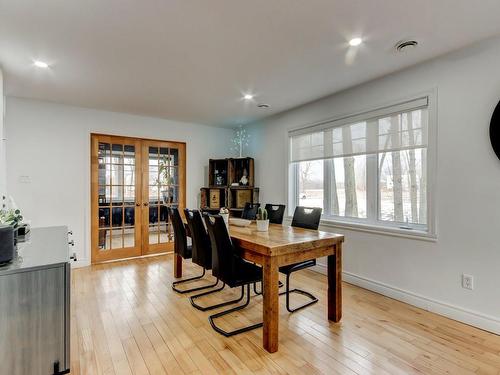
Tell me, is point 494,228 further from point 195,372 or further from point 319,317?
point 195,372

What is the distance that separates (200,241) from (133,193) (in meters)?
2.44

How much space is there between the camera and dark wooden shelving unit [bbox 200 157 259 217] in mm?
5031

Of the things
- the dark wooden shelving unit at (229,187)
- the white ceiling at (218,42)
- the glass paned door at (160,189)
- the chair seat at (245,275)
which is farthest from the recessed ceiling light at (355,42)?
the glass paned door at (160,189)

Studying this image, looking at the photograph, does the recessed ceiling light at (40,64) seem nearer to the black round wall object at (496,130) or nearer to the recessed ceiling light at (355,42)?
the recessed ceiling light at (355,42)

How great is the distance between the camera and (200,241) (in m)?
2.85

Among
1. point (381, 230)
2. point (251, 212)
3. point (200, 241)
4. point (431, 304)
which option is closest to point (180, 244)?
point (200, 241)

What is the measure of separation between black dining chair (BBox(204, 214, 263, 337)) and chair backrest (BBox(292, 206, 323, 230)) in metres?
0.93

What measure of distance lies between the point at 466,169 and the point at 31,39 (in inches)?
155

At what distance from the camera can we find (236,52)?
2541 mm

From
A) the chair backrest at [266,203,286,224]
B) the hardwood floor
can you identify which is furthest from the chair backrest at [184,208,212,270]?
the chair backrest at [266,203,286,224]

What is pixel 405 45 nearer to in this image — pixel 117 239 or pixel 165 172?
pixel 165 172

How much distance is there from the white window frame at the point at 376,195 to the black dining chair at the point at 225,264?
1579 millimetres

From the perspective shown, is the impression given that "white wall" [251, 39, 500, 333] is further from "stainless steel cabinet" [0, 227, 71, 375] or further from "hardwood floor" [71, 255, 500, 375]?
"stainless steel cabinet" [0, 227, 71, 375]

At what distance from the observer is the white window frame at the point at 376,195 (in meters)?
2.70
